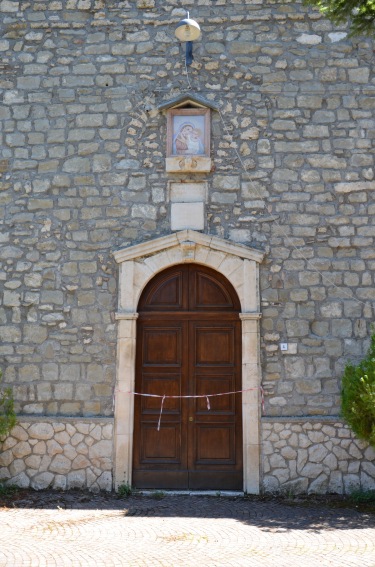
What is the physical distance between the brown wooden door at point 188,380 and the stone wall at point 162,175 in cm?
43

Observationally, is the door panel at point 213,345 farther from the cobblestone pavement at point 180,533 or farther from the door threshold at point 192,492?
the cobblestone pavement at point 180,533

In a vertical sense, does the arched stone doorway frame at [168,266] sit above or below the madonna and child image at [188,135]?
below

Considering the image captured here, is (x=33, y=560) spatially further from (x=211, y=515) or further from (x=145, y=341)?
(x=145, y=341)

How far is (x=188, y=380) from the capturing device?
7375 millimetres

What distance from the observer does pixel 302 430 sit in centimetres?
708

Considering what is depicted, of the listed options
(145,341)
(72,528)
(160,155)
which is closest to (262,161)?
(160,155)

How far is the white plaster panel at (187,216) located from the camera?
24.8 ft

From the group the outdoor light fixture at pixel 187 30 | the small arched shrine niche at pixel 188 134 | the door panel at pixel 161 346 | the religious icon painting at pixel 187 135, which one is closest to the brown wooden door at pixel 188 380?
the door panel at pixel 161 346

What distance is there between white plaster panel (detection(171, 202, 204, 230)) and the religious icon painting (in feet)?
1.53

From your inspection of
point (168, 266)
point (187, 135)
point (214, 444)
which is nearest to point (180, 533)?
point (214, 444)

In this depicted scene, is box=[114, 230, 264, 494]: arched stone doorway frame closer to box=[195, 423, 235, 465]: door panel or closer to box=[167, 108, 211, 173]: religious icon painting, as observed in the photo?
box=[195, 423, 235, 465]: door panel

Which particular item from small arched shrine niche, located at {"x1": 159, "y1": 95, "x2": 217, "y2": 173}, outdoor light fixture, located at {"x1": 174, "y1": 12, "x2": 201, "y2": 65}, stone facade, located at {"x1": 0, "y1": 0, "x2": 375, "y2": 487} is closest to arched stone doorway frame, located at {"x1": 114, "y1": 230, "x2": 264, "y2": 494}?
stone facade, located at {"x1": 0, "y1": 0, "x2": 375, "y2": 487}

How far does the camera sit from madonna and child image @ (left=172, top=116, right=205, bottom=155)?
775 cm

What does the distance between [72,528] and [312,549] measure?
7.24 feet
